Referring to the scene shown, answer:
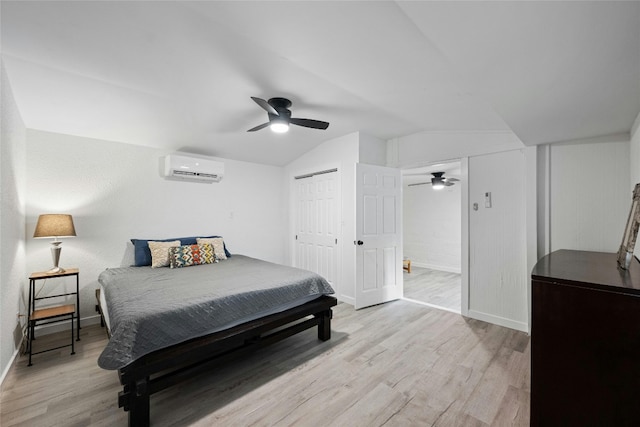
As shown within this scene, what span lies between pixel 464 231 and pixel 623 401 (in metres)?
2.39

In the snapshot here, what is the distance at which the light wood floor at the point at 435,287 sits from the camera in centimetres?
398

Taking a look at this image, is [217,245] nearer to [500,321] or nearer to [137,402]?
[137,402]

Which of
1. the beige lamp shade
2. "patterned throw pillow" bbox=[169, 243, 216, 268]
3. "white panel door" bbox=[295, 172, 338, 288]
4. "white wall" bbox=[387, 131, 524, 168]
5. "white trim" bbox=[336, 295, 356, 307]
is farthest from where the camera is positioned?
"white panel door" bbox=[295, 172, 338, 288]

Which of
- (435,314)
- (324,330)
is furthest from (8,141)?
(435,314)

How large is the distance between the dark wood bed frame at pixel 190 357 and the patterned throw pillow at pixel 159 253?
1485mm

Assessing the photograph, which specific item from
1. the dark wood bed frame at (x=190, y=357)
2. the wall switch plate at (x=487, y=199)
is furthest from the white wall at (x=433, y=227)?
the dark wood bed frame at (x=190, y=357)

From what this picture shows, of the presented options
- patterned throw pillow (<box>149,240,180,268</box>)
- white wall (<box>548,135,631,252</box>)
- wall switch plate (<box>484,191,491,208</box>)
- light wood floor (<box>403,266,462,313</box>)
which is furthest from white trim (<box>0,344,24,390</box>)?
white wall (<box>548,135,631,252</box>)

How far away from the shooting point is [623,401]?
1.18 m

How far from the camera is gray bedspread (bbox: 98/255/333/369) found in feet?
5.44

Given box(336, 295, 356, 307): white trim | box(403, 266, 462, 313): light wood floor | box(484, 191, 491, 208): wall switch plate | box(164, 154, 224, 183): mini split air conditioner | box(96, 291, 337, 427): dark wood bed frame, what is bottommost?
box(403, 266, 462, 313): light wood floor

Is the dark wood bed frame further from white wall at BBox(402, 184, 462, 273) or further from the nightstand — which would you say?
A: white wall at BBox(402, 184, 462, 273)

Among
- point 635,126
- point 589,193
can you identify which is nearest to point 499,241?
point 589,193

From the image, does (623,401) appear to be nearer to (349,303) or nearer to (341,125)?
(349,303)

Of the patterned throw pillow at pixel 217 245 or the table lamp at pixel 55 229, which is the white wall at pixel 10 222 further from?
the patterned throw pillow at pixel 217 245
